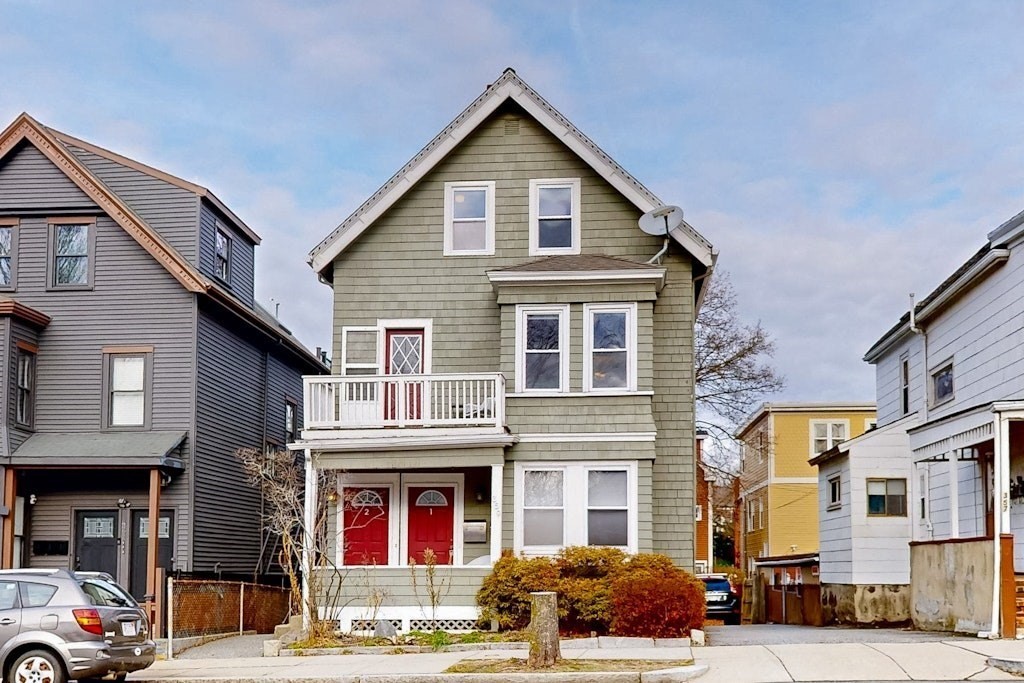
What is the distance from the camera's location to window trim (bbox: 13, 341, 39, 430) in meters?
27.5

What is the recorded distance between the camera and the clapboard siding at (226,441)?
93.7ft

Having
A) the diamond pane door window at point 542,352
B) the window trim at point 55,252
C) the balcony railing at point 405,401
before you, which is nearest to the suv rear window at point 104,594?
the balcony railing at point 405,401

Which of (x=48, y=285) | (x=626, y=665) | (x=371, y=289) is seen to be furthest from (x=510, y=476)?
(x=48, y=285)

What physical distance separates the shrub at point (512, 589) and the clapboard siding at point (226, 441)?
7.88 meters

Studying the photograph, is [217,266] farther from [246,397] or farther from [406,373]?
[406,373]

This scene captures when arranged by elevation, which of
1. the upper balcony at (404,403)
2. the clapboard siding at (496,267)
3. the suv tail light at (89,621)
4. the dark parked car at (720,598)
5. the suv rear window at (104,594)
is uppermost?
the clapboard siding at (496,267)

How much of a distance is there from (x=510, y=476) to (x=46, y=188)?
12.6 m

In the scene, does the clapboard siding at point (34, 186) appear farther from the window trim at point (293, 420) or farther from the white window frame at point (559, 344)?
the white window frame at point (559, 344)

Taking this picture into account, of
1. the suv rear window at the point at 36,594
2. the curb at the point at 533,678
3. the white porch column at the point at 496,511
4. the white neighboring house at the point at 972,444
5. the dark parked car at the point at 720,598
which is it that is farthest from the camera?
the dark parked car at the point at 720,598

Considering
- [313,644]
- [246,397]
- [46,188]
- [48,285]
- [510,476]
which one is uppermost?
[46,188]

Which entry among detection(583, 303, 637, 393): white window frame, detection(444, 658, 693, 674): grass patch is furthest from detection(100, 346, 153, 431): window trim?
detection(444, 658, 693, 674): grass patch

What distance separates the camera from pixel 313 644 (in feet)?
72.6

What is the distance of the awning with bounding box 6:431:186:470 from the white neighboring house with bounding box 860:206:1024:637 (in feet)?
48.9

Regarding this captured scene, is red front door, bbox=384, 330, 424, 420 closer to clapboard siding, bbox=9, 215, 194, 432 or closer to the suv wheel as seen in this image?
clapboard siding, bbox=9, 215, 194, 432
